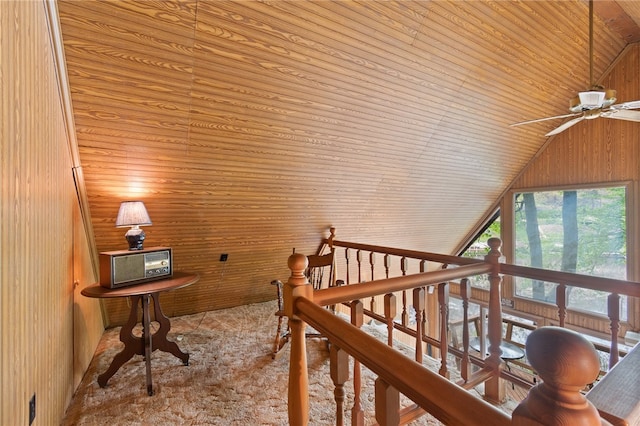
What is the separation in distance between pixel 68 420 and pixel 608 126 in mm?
6235

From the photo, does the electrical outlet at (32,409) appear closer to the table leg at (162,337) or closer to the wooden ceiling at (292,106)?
the table leg at (162,337)

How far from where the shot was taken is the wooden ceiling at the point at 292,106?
194cm

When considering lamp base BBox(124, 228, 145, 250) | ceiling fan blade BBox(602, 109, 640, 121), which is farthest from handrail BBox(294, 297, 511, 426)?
ceiling fan blade BBox(602, 109, 640, 121)

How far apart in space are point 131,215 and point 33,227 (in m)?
0.90

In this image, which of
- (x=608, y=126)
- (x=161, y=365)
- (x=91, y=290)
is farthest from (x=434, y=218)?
(x=91, y=290)

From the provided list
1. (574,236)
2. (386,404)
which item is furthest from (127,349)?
(574,236)

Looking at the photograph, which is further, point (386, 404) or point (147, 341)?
point (147, 341)

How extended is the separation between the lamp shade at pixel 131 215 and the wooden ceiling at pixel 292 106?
0.30 metres

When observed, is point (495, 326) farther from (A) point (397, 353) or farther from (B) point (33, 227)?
(B) point (33, 227)

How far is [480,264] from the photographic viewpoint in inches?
69.1

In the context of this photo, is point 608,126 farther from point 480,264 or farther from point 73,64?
point 73,64

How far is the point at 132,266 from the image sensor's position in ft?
7.25

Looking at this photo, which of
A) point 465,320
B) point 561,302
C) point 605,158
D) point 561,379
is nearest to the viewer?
point 561,379

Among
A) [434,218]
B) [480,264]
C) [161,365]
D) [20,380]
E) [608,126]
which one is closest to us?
[20,380]
